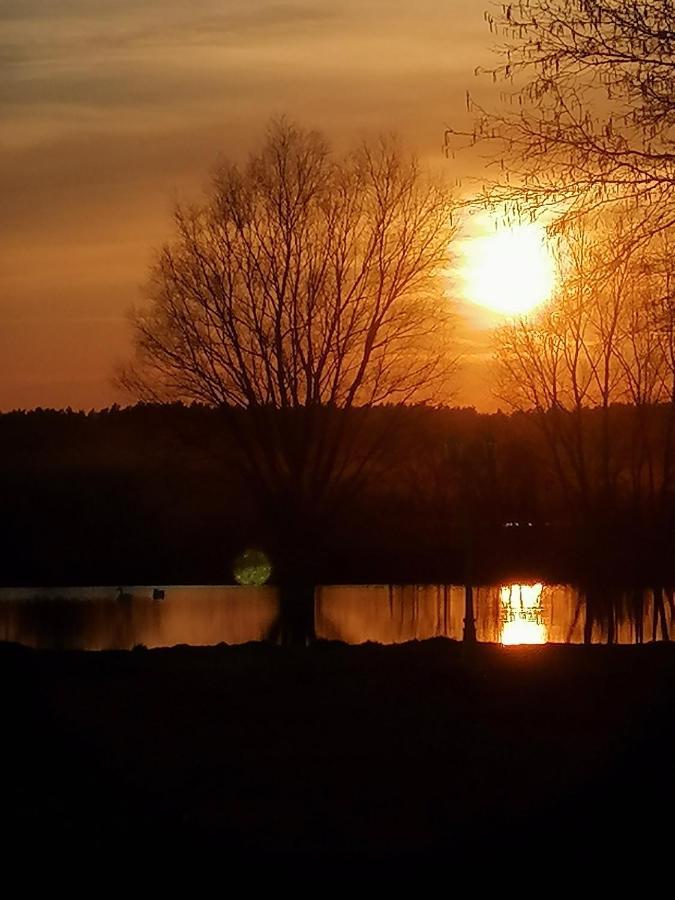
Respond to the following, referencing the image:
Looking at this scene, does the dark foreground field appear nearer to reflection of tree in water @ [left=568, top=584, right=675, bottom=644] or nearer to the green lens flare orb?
reflection of tree in water @ [left=568, top=584, right=675, bottom=644]

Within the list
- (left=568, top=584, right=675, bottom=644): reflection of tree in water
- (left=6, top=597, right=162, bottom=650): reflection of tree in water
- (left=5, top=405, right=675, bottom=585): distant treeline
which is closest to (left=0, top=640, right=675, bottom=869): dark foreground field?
(left=6, top=597, right=162, bottom=650): reflection of tree in water

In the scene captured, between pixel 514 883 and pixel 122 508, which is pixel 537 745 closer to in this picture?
pixel 514 883

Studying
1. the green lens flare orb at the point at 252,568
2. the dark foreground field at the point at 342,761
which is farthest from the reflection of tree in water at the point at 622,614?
the dark foreground field at the point at 342,761

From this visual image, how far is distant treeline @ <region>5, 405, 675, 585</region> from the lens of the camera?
36.8 meters

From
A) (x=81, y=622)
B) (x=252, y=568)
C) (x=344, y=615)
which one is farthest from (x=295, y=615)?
(x=252, y=568)

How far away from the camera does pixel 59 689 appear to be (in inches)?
576

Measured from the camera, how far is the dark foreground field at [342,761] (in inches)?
403

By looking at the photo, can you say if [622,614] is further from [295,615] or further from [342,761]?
[342,761]

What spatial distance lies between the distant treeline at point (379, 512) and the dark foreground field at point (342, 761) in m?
17.3

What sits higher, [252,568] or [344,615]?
[252,568]

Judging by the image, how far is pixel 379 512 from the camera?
6050 cm

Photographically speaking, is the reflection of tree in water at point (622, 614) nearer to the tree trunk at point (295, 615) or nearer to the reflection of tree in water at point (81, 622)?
the tree trunk at point (295, 615)

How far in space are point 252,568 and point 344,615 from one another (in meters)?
15.6

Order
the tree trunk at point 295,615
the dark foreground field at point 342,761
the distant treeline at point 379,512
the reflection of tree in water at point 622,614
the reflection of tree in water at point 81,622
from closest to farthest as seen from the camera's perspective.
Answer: the dark foreground field at point 342,761
the reflection of tree in water at point 81,622
the tree trunk at point 295,615
the reflection of tree in water at point 622,614
the distant treeline at point 379,512
